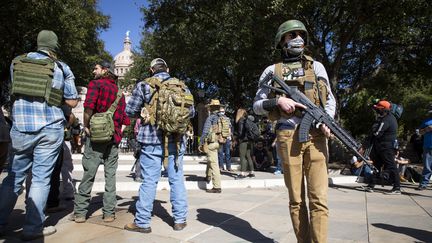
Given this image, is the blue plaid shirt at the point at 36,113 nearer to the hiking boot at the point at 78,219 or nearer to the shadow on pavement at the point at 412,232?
the hiking boot at the point at 78,219

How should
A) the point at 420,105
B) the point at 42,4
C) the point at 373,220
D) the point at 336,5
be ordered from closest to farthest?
the point at 373,220 → the point at 336,5 → the point at 42,4 → the point at 420,105

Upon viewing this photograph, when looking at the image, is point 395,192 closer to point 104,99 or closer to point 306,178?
point 306,178

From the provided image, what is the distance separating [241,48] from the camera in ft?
55.6

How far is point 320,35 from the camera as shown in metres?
16.2

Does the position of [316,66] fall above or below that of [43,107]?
above

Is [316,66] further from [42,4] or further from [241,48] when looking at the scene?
[241,48]

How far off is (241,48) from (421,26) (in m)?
7.35

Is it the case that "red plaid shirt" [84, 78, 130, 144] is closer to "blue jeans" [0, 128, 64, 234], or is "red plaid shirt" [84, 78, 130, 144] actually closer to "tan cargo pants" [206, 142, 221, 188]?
"blue jeans" [0, 128, 64, 234]

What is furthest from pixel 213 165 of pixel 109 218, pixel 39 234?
pixel 39 234

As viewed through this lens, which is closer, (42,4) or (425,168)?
(425,168)

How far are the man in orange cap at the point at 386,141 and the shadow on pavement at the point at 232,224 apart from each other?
415cm

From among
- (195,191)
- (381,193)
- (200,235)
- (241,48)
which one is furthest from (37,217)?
(241,48)

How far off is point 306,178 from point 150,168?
6.19 feet

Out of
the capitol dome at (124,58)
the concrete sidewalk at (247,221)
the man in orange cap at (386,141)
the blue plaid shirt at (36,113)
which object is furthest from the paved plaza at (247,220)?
the capitol dome at (124,58)
